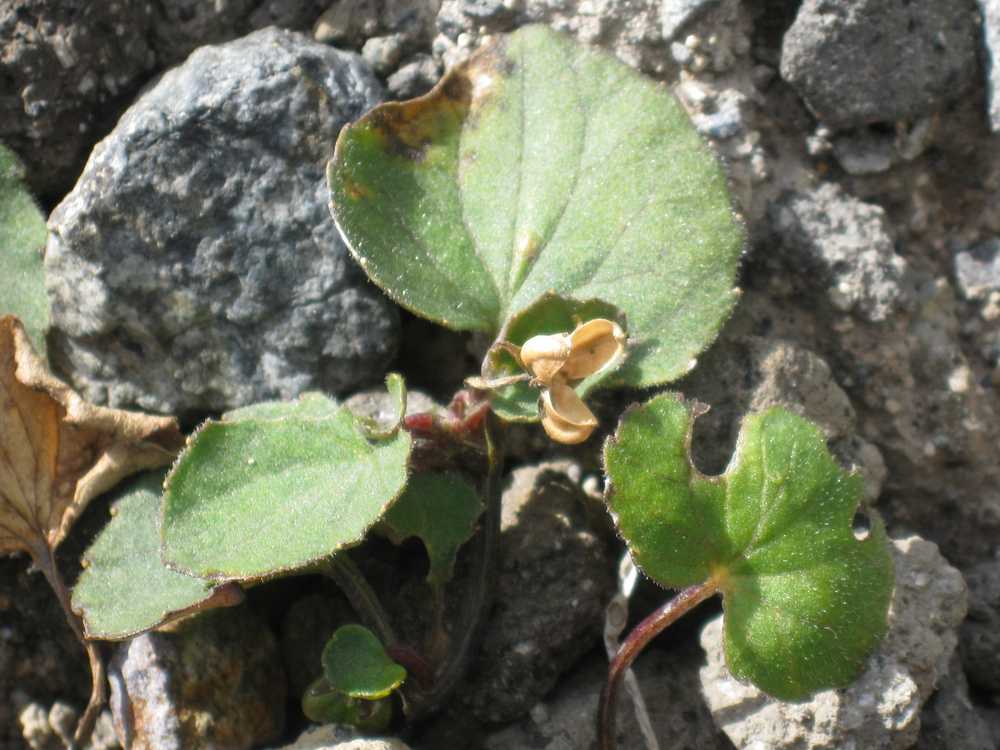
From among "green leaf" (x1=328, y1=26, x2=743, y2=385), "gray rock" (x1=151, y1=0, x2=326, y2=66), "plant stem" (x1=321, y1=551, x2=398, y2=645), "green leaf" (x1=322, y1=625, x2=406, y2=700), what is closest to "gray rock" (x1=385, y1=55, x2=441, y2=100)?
"green leaf" (x1=328, y1=26, x2=743, y2=385)

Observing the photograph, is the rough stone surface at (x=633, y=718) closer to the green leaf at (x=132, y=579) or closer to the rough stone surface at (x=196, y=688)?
the rough stone surface at (x=196, y=688)

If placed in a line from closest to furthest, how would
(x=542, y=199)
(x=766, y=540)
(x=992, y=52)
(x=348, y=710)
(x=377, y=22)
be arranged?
(x=766, y=540), (x=348, y=710), (x=542, y=199), (x=992, y=52), (x=377, y=22)

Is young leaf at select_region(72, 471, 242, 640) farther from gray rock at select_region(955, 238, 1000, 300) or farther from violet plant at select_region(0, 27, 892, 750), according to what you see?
gray rock at select_region(955, 238, 1000, 300)

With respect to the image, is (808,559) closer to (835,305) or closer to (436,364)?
(835,305)

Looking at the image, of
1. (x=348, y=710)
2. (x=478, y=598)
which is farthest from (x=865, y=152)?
(x=348, y=710)

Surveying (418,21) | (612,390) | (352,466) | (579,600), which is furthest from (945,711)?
(418,21)

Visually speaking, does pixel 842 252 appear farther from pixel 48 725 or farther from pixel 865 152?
pixel 48 725
